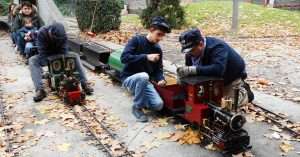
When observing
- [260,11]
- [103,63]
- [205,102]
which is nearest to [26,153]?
[205,102]

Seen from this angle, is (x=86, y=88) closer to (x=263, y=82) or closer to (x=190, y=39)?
(x=190, y=39)

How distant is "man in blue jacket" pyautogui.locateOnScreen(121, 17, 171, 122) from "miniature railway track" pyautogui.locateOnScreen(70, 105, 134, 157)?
2.21ft

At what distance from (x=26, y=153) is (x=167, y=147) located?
6.29 ft

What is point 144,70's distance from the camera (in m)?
7.02

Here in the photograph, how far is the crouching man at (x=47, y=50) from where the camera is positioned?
7954 mm

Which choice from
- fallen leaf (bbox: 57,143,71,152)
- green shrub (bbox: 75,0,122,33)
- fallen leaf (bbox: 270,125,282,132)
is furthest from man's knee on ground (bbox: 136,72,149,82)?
green shrub (bbox: 75,0,122,33)

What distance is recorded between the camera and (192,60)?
6.19m

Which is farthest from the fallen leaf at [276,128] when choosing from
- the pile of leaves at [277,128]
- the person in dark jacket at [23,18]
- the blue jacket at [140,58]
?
the person in dark jacket at [23,18]

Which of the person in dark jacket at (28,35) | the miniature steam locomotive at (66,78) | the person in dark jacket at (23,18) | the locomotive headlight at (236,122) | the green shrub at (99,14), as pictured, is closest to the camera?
the locomotive headlight at (236,122)

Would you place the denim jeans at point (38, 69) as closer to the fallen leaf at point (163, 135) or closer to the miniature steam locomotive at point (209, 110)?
the miniature steam locomotive at point (209, 110)

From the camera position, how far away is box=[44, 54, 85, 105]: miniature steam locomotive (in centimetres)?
775

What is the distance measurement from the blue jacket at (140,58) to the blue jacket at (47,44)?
6.00 ft

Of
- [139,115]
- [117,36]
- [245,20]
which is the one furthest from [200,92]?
[245,20]

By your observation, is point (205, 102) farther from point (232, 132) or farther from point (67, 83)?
point (67, 83)
